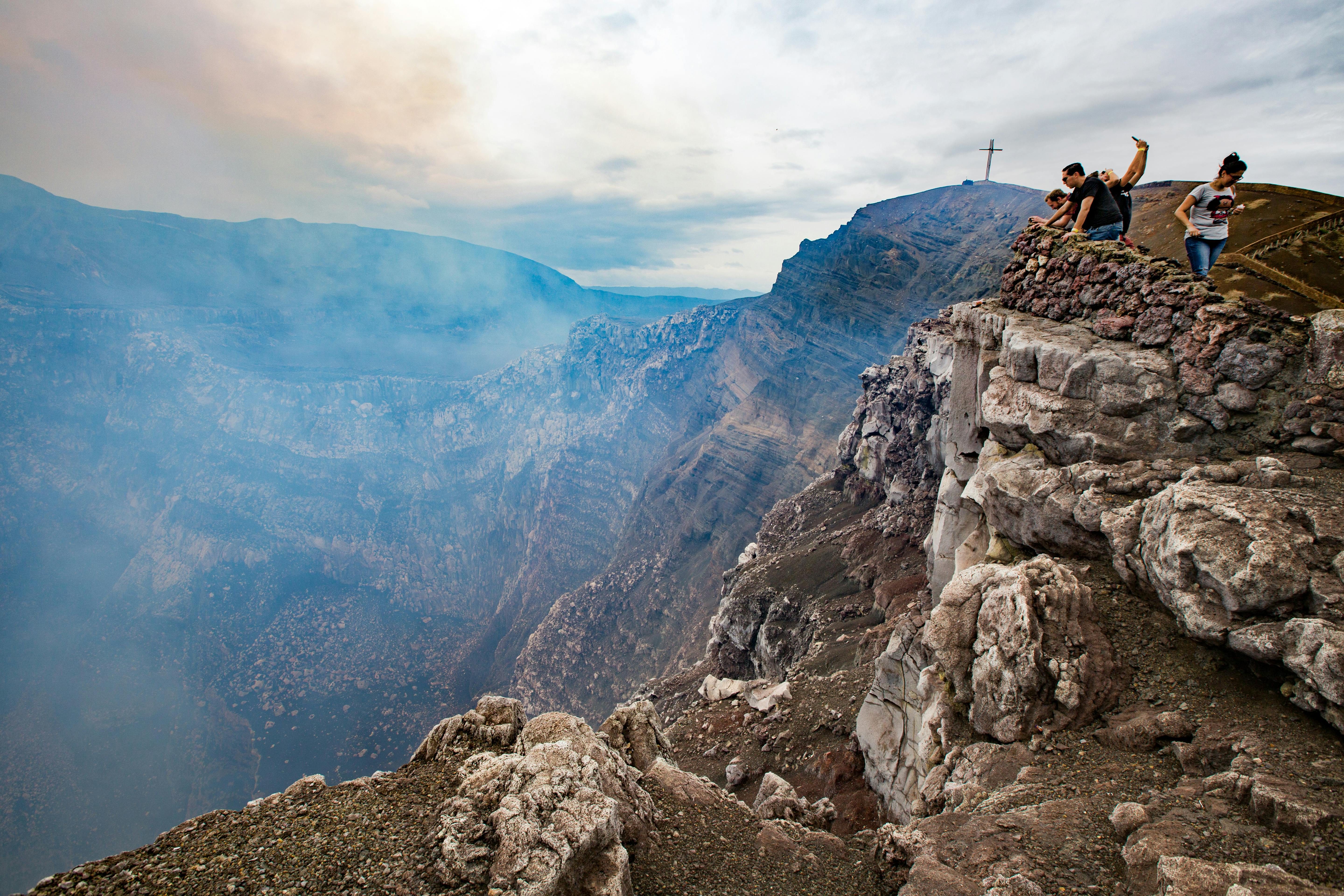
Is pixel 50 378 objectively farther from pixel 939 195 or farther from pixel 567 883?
pixel 939 195

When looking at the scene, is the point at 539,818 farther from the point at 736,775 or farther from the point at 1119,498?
the point at 736,775

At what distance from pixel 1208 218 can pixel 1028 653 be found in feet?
34.5

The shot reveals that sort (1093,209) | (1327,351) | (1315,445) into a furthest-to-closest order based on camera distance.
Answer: (1093,209) < (1327,351) < (1315,445)

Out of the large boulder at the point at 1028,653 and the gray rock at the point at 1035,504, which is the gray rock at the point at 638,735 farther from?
the gray rock at the point at 1035,504

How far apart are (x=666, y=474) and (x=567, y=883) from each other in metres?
98.3

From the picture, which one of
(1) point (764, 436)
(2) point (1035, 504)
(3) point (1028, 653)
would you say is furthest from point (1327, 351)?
(1) point (764, 436)

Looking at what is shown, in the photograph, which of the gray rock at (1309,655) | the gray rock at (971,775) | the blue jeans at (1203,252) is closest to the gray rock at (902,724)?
the gray rock at (971,775)

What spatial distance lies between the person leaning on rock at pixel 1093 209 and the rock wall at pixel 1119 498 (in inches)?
34.6

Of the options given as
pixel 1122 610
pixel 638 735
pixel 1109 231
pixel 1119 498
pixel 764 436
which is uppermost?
pixel 1109 231

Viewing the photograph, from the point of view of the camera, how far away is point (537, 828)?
6969 mm

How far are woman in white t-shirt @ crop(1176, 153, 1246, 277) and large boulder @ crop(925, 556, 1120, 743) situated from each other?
314 inches

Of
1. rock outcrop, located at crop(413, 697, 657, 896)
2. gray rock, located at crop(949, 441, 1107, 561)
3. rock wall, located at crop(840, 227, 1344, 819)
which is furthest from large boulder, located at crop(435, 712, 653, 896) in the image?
gray rock, located at crop(949, 441, 1107, 561)

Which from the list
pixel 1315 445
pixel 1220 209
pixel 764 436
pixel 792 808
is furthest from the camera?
pixel 764 436

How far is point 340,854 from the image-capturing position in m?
6.82
